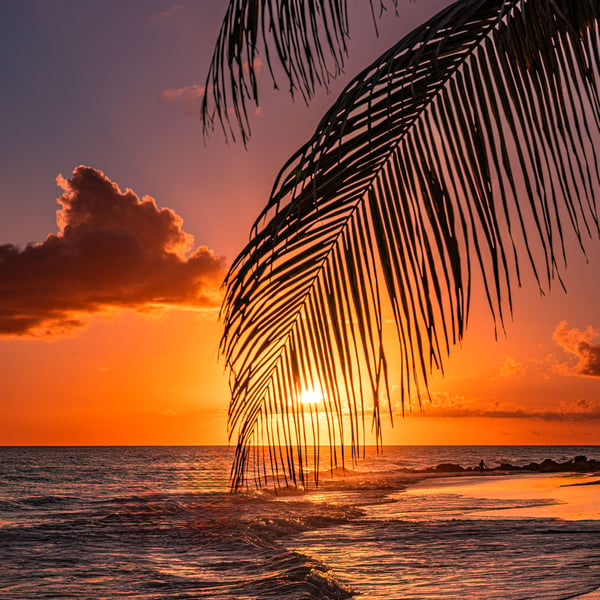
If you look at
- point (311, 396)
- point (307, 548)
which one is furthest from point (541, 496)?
point (311, 396)

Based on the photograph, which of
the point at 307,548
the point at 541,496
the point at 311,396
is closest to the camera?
the point at 311,396

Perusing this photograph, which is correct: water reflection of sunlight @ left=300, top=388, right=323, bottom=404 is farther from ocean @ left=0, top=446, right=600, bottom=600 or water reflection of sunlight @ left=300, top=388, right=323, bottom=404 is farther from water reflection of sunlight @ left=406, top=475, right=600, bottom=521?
water reflection of sunlight @ left=406, top=475, right=600, bottom=521

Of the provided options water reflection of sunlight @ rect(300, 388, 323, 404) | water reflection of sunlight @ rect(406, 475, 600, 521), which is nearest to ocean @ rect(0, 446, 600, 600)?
water reflection of sunlight @ rect(406, 475, 600, 521)

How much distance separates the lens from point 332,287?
1.35 meters

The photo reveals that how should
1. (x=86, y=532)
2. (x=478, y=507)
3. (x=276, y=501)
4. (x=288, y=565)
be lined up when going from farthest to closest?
(x=276, y=501) < (x=478, y=507) < (x=86, y=532) < (x=288, y=565)

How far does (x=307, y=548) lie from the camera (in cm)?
1480

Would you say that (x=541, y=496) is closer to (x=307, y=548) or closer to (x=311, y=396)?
(x=307, y=548)

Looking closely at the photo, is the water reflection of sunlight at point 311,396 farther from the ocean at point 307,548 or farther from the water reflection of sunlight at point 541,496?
the water reflection of sunlight at point 541,496

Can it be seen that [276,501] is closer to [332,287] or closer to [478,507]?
[478,507]

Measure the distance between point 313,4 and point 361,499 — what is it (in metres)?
27.4

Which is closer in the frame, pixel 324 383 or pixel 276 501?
pixel 324 383

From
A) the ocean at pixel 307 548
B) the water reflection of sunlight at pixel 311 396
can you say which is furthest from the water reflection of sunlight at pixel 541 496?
the water reflection of sunlight at pixel 311 396

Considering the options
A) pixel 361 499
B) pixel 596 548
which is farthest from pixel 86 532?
pixel 596 548

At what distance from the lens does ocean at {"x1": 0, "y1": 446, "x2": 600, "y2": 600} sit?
10570 millimetres
